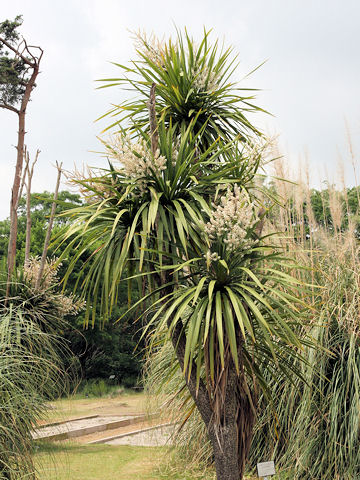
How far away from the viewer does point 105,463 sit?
6.39 meters

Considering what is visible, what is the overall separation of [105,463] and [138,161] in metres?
4.27

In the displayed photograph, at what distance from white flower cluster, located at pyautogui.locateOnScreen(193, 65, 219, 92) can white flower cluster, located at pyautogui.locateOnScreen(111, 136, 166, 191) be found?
1.10 m

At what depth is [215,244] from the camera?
12.2ft

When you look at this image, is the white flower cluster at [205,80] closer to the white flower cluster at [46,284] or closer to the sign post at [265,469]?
the white flower cluster at [46,284]

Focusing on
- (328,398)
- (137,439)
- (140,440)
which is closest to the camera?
(328,398)

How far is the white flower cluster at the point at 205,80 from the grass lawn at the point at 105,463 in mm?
3751

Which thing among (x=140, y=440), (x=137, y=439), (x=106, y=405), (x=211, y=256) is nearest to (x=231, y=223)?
(x=211, y=256)

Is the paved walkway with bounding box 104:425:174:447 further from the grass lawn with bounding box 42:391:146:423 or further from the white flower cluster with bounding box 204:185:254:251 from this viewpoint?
the white flower cluster with bounding box 204:185:254:251

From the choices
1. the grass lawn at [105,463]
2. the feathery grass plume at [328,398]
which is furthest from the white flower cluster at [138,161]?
the grass lawn at [105,463]

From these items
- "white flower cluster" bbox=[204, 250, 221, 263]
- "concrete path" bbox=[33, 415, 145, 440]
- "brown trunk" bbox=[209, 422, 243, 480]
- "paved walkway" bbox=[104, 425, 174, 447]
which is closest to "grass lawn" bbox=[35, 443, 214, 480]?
"paved walkway" bbox=[104, 425, 174, 447]

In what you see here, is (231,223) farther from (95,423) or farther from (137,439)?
(95,423)

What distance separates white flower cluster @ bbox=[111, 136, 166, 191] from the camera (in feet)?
12.5

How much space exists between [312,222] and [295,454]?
274 cm

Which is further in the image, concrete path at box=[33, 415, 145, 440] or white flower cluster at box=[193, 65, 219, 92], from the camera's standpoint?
concrete path at box=[33, 415, 145, 440]
